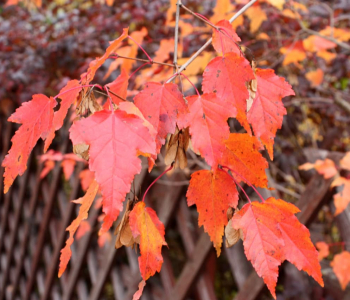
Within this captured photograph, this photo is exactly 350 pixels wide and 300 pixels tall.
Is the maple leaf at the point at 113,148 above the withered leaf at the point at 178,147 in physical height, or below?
above

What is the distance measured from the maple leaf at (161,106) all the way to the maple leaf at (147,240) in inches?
4.3

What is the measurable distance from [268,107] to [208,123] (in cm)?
11

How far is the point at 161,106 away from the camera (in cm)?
53

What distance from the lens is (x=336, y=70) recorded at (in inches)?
70.2

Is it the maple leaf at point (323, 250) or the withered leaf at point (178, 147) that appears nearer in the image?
the withered leaf at point (178, 147)

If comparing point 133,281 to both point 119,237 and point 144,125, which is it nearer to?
point 119,237

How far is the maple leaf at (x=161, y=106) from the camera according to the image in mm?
518

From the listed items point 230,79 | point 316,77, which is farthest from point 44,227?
point 230,79

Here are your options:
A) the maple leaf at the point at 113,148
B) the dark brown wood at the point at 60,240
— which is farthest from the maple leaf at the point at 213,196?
the dark brown wood at the point at 60,240

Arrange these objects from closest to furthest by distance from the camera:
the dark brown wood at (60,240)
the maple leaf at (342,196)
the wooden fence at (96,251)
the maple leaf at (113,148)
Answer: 1. the maple leaf at (113,148)
2. the maple leaf at (342,196)
3. the wooden fence at (96,251)
4. the dark brown wood at (60,240)

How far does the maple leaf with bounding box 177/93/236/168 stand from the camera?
0.48m

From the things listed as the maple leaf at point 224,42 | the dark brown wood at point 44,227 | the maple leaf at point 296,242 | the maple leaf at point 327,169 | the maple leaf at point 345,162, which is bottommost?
the dark brown wood at point 44,227

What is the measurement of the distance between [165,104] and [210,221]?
206mm

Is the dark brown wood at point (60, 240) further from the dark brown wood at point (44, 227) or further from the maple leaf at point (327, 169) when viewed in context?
the maple leaf at point (327, 169)
